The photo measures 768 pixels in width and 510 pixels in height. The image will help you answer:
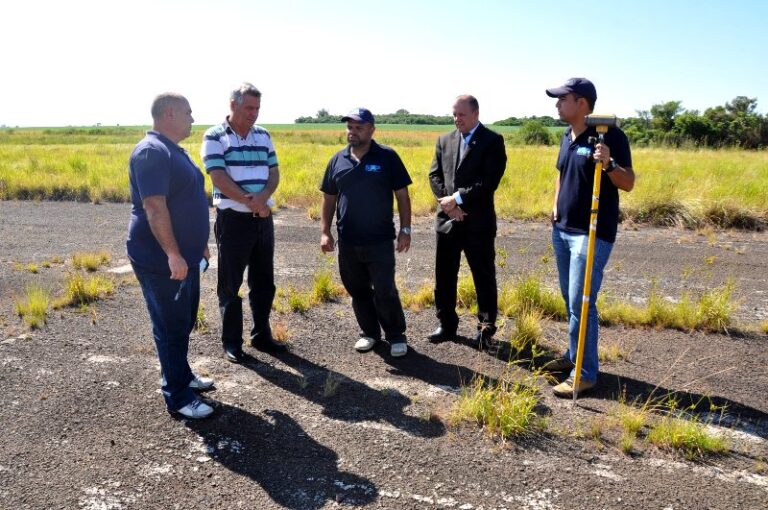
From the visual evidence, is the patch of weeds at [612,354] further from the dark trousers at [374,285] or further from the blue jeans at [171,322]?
the blue jeans at [171,322]

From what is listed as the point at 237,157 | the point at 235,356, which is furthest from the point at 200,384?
the point at 237,157

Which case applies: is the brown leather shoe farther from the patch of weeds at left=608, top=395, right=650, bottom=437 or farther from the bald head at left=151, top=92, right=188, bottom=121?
the bald head at left=151, top=92, right=188, bottom=121

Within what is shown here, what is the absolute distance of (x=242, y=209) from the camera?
191 inches

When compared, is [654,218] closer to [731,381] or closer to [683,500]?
[731,381]

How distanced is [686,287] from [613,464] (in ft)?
15.0

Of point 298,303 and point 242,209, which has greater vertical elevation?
point 242,209

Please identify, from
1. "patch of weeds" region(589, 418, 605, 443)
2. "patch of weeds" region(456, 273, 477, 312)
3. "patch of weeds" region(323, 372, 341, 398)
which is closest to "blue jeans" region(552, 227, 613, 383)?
"patch of weeds" region(589, 418, 605, 443)

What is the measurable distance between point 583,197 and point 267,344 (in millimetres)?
2941

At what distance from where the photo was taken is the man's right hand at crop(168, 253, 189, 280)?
372 cm

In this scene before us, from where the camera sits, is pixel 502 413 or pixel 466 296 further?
pixel 466 296

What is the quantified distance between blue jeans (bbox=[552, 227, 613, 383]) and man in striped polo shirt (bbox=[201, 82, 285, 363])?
235 centimetres

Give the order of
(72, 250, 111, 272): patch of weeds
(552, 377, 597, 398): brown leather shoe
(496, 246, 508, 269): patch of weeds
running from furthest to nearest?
1. (72, 250, 111, 272): patch of weeds
2. (496, 246, 508, 269): patch of weeds
3. (552, 377, 597, 398): brown leather shoe

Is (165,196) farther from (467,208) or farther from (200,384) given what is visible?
(467,208)

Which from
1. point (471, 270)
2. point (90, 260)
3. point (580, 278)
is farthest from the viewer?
point (90, 260)
